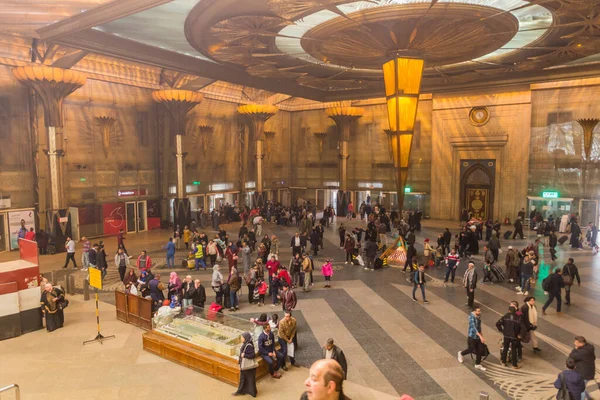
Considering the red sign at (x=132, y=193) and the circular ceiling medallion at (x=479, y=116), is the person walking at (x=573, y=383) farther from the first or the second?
the circular ceiling medallion at (x=479, y=116)

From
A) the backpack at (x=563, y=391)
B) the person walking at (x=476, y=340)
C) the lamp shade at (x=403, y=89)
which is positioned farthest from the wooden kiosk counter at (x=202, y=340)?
the lamp shade at (x=403, y=89)

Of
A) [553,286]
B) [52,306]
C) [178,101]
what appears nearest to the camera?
[52,306]

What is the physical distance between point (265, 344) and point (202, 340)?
142 centimetres

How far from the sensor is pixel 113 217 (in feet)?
77.5

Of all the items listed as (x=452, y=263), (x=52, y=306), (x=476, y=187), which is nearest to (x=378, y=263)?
(x=452, y=263)

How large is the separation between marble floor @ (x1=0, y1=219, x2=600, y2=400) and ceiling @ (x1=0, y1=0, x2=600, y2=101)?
26.3 ft

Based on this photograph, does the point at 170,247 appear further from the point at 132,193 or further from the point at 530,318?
the point at 530,318

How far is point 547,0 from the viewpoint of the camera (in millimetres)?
10898

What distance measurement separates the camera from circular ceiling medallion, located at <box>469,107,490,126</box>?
27394 mm

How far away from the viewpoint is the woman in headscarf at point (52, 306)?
10281 millimetres

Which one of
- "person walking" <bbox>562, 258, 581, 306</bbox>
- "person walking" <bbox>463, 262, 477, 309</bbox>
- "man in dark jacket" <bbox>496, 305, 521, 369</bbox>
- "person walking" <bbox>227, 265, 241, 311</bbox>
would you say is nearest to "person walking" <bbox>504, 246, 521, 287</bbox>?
"person walking" <bbox>562, 258, 581, 306</bbox>

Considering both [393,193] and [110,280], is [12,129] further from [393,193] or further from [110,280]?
[393,193]

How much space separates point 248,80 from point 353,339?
1675 centimetres

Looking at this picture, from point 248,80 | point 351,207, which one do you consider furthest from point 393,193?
point 248,80
